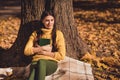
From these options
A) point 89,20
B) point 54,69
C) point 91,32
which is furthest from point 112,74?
point 89,20

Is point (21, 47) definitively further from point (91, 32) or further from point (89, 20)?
point (89, 20)

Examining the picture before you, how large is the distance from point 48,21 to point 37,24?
103cm

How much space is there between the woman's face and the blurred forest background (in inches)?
56.3

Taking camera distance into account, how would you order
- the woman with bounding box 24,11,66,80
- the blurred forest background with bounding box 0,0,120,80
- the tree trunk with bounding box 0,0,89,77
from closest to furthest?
the woman with bounding box 24,11,66,80
the tree trunk with bounding box 0,0,89,77
the blurred forest background with bounding box 0,0,120,80

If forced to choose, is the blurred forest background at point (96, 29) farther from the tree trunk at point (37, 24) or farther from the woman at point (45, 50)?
the woman at point (45, 50)

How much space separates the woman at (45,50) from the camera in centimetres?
438

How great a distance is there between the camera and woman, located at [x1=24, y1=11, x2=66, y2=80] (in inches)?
172

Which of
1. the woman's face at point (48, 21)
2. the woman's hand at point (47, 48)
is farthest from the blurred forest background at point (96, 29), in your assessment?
the woman's face at point (48, 21)

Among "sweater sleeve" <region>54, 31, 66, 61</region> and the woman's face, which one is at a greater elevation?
the woman's face

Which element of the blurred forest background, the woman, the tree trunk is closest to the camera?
the woman

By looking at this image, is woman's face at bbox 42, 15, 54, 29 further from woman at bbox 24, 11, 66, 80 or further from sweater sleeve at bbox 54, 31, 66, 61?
sweater sleeve at bbox 54, 31, 66, 61

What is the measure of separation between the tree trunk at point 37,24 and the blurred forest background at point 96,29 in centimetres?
34

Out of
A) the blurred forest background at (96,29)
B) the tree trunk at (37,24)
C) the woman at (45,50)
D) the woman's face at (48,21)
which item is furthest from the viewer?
the blurred forest background at (96,29)

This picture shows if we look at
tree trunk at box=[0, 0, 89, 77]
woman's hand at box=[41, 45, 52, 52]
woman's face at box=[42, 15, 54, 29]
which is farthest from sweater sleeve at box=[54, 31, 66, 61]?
tree trunk at box=[0, 0, 89, 77]
